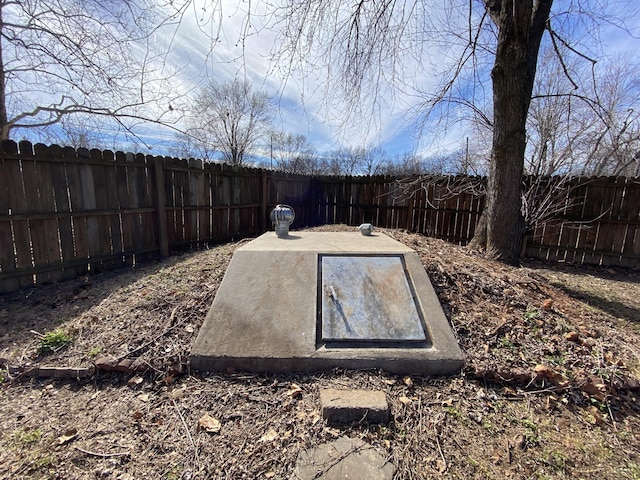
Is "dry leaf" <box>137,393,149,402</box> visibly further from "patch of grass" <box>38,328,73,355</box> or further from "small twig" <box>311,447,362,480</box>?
"small twig" <box>311,447,362,480</box>

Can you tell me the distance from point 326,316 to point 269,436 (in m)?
1.03

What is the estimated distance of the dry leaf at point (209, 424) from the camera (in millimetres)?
1866

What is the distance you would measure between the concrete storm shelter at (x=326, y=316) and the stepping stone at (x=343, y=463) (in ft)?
2.00

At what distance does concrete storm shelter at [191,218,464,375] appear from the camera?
2.34m

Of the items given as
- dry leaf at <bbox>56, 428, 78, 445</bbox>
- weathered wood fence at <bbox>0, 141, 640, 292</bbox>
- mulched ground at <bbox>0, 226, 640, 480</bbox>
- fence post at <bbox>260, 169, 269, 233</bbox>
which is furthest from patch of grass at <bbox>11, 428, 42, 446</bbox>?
fence post at <bbox>260, 169, 269, 233</bbox>

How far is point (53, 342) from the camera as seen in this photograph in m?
2.60

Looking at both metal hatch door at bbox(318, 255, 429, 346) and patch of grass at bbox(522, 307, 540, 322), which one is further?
patch of grass at bbox(522, 307, 540, 322)

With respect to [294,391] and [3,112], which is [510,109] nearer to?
[294,391]

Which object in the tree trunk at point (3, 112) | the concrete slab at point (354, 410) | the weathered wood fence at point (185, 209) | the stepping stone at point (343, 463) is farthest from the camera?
the tree trunk at point (3, 112)

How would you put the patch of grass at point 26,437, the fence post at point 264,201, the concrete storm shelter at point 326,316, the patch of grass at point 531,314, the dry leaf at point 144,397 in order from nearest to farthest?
the patch of grass at point 26,437 < the dry leaf at point 144,397 < the concrete storm shelter at point 326,316 < the patch of grass at point 531,314 < the fence post at point 264,201

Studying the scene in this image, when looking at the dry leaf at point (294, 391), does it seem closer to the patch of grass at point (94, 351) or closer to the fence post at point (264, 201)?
the patch of grass at point (94, 351)

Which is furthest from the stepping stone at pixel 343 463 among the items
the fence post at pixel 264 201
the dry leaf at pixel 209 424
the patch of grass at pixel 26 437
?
the fence post at pixel 264 201

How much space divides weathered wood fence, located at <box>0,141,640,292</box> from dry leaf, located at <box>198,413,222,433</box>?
11.9 ft

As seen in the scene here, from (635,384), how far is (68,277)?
6.27 m
